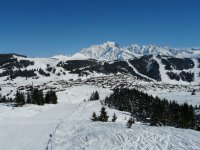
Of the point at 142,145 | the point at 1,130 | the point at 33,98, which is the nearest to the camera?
the point at 142,145

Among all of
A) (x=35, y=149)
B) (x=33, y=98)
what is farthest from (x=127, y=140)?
(x=33, y=98)

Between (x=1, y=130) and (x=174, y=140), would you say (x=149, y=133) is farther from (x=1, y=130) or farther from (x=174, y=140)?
(x=1, y=130)

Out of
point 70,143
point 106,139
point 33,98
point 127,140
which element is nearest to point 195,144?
point 127,140

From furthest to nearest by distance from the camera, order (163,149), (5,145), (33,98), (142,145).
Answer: (33,98)
(5,145)
(142,145)
(163,149)

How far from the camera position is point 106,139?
146 feet

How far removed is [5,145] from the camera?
49469 mm

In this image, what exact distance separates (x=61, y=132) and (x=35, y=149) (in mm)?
12764

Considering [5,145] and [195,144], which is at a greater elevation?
[195,144]

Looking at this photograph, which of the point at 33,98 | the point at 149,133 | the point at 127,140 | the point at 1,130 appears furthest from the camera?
the point at 33,98

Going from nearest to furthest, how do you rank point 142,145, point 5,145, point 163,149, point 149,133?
point 163,149, point 142,145, point 149,133, point 5,145

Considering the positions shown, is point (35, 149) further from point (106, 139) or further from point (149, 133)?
point (149, 133)

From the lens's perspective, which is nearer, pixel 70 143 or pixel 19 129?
pixel 70 143

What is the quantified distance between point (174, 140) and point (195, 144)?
10.6ft

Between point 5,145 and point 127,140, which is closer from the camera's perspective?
point 127,140
